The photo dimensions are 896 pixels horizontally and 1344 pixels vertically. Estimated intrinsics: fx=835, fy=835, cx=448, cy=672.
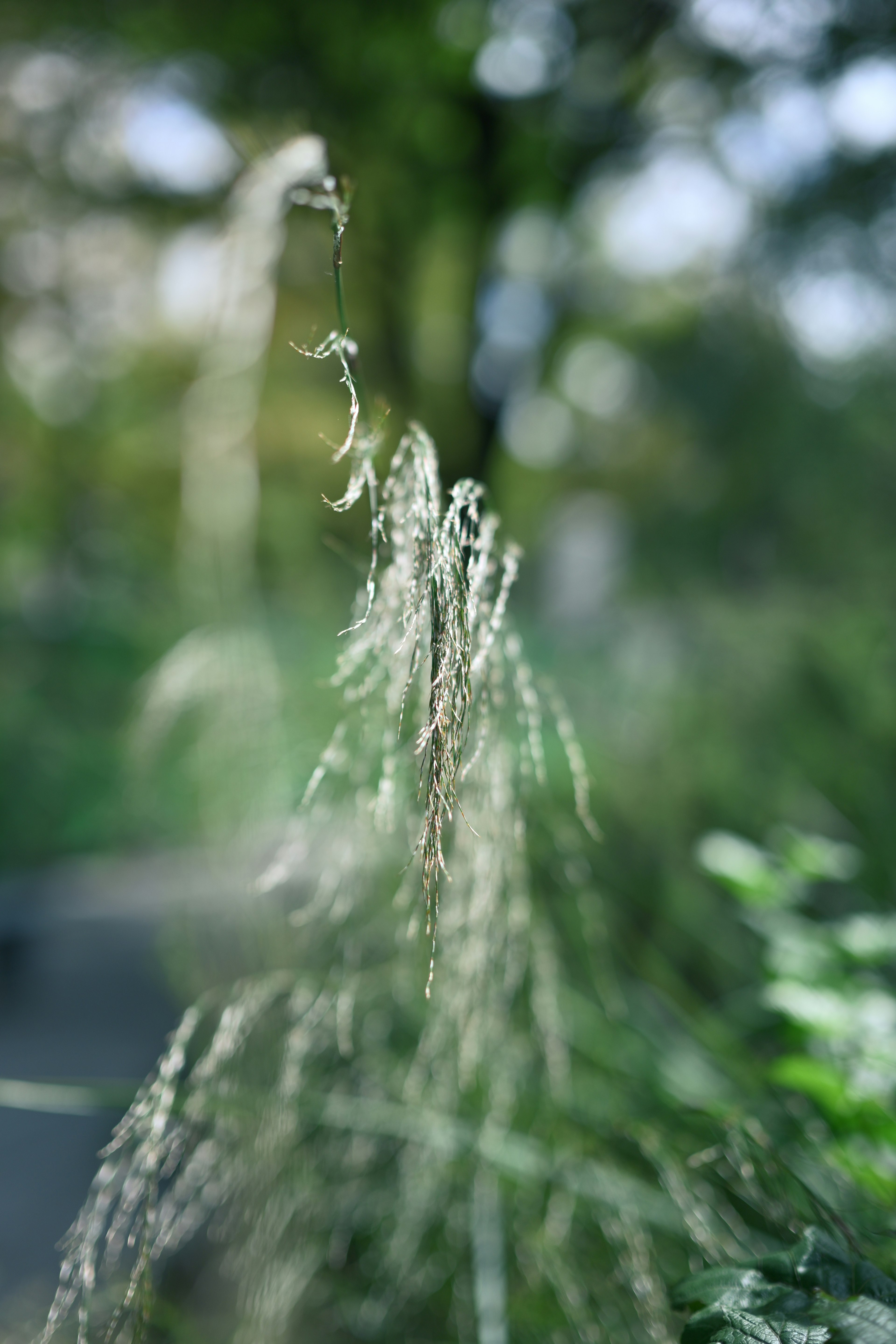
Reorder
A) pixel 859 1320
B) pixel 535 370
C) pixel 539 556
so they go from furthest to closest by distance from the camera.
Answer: pixel 539 556 < pixel 535 370 < pixel 859 1320

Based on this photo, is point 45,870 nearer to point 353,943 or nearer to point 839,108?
point 353,943

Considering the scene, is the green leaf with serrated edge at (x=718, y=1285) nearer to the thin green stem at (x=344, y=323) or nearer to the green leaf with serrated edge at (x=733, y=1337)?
the green leaf with serrated edge at (x=733, y=1337)

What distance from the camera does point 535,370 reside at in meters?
5.04

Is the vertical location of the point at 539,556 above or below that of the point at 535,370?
below

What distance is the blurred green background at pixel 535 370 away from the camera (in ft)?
6.30

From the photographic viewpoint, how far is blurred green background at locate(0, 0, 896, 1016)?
6.30 feet

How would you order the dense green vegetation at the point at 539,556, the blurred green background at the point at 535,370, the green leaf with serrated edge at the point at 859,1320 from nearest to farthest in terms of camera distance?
the green leaf with serrated edge at the point at 859,1320
the dense green vegetation at the point at 539,556
the blurred green background at the point at 535,370

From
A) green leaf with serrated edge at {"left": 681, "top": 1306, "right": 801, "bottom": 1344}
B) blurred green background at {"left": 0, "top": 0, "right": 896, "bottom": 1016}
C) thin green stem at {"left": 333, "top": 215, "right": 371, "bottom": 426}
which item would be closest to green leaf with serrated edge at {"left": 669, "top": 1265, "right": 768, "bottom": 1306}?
green leaf with serrated edge at {"left": 681, "top": 1306, "right": 801, "bottom": 1344}

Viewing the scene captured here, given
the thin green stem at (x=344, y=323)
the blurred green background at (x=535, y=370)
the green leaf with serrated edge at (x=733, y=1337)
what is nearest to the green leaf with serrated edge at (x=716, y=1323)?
the green leaf with serrated edge at (x=733, y=1337)

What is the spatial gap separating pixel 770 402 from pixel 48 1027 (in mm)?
3841

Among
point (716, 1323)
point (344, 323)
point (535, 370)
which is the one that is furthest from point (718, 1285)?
point (535, 370)

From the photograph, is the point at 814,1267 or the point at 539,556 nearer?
the point at 814,1267

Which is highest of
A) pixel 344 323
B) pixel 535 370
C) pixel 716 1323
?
pixel 535 370

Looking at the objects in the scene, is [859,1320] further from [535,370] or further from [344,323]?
[535,370]
